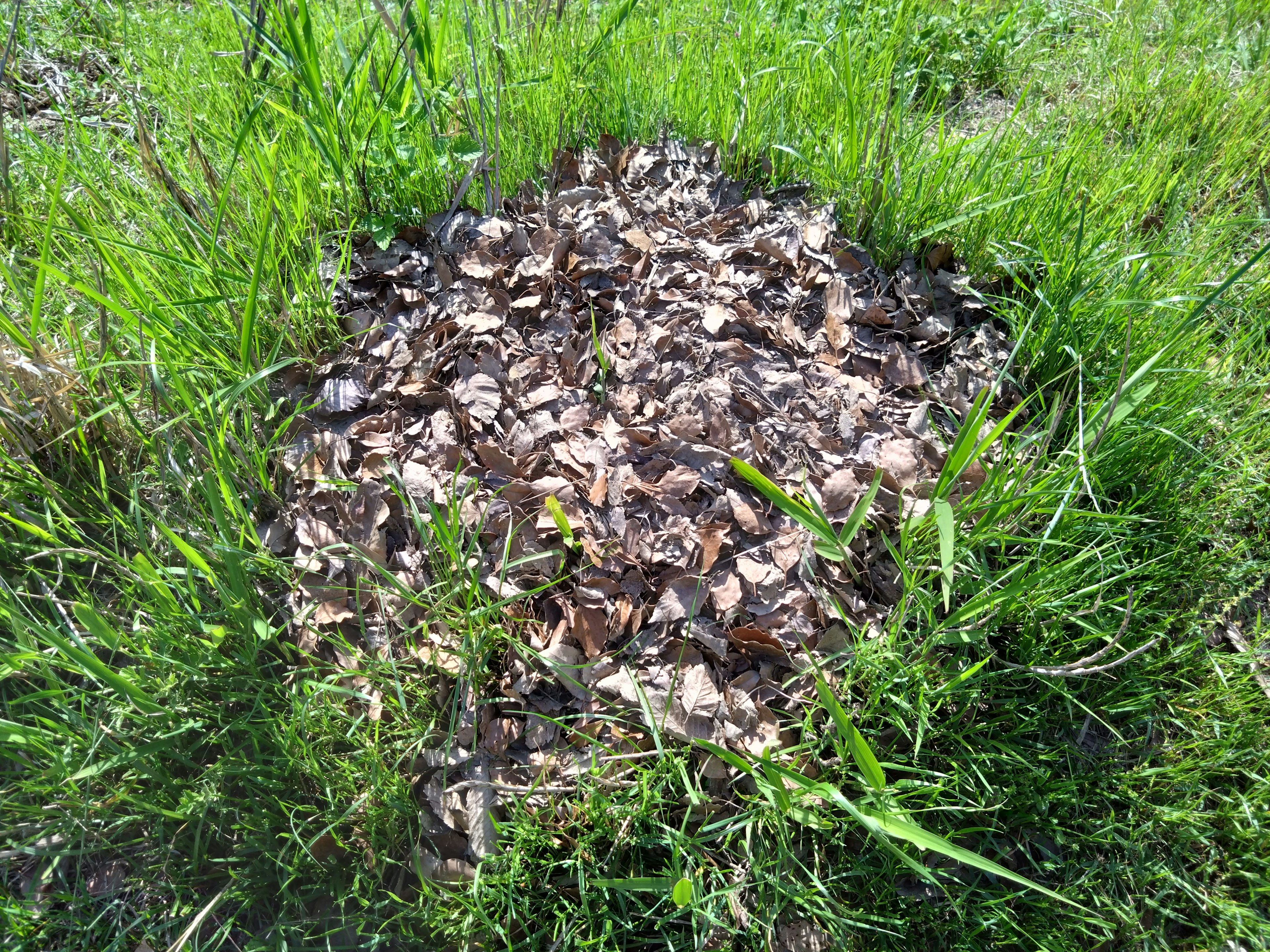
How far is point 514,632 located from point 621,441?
0.66 meters

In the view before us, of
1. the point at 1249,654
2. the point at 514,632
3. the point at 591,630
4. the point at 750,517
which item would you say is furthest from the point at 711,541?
the point at 1249,654

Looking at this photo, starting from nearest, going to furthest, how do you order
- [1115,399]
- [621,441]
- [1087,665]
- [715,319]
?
[1115,399], [1087,665], [621,441], [715,319]

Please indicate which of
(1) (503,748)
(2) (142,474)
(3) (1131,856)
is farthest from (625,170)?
(3) (1131,856)

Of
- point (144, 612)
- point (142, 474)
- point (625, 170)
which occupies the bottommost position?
point (144, 612)

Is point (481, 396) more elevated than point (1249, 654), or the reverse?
point (481, 396)

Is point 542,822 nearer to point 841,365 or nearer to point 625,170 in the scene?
point 841,365

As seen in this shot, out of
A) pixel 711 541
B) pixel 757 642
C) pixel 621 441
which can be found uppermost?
pixel 621 441

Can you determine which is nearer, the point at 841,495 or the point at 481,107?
the point at 841,495

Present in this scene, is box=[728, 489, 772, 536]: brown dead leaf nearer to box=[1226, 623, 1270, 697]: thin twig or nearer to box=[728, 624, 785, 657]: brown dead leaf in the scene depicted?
box=[728, 624, 785, 657]: brown dead leaf

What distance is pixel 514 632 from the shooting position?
73.6 inches

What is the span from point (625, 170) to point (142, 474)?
200 cm

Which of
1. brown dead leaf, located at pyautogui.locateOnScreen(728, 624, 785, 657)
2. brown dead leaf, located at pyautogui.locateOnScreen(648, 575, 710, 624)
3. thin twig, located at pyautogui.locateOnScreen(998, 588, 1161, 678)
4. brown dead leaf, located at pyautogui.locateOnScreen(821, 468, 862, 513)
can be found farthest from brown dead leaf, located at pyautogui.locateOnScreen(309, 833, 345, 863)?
thin twig, located at pyautogui.locateOnScreen(998, 588, 1161, 678)

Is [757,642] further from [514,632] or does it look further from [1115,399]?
[1115,399]

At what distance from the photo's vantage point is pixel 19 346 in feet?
6.21
